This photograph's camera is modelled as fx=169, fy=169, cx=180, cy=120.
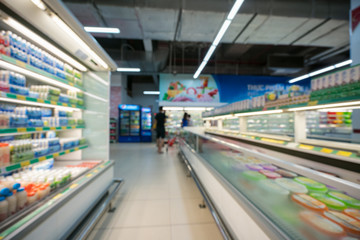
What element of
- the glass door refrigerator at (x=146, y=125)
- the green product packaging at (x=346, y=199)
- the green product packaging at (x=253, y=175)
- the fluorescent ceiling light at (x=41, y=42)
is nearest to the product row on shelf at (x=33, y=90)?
the fluorescent ceiling light at (x=41, y=42)

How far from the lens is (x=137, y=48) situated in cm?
996

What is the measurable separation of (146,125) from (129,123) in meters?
1.09

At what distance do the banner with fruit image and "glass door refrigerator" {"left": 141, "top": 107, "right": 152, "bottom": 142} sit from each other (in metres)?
2.39

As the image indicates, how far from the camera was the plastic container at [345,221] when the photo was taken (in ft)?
2.88

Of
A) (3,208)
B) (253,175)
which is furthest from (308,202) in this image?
(3,208)

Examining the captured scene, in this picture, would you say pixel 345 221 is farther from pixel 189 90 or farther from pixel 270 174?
pixel 189 90

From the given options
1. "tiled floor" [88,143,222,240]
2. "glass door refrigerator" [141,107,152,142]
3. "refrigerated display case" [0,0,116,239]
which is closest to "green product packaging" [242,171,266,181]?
"tiled floor" [88,143,222,240]

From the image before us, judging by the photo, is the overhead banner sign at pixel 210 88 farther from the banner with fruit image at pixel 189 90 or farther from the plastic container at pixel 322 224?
the plastic container at pixel 322 224

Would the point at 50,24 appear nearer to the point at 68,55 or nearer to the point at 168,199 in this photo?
the point at 68,55

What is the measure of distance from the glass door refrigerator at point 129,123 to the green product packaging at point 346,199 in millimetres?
10560

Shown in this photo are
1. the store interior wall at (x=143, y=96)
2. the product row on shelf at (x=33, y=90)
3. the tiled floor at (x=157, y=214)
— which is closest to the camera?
the product row on shelf at (x=33, y=90)

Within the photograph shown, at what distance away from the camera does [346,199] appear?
3.61ft

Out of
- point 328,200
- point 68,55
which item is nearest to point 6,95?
point 68,55

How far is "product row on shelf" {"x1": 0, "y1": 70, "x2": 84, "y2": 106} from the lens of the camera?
149 centimetres
